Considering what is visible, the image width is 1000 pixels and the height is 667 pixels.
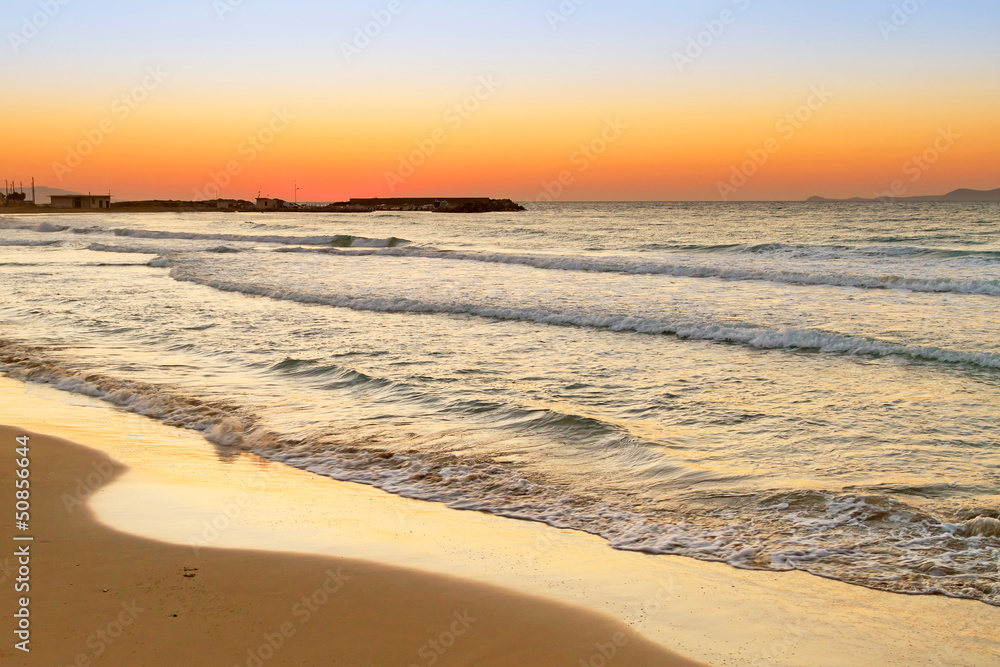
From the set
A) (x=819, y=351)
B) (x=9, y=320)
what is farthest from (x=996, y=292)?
(x=9, y=320)

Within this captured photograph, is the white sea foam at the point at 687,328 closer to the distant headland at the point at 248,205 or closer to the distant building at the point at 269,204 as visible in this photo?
the distant headland at the point at 248,205

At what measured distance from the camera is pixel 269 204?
162000 millimetres

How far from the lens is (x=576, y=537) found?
578 centimetres

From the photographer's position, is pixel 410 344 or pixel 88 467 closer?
pixel 88 467

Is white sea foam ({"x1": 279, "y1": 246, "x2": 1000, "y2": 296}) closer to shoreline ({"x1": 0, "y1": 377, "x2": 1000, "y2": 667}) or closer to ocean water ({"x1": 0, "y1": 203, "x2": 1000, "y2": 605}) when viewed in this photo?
ocean water ({"x1": 0, "y1": 203, "x2": 1000, "y2": 605})

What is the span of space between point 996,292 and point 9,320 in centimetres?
2386

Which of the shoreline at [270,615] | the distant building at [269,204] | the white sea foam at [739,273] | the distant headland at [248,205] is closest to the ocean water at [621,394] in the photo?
the white sea foam at [739,273]

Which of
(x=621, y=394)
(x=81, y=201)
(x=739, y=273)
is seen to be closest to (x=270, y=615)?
(x=621, y=394)

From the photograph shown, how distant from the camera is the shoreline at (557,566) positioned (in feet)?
13.8

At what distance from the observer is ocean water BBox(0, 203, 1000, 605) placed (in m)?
6.04

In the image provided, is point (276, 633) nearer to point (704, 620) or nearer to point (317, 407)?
point (704, 620)

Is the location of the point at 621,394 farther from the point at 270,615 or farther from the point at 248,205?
the point at 248,205

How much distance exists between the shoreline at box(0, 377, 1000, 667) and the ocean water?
27cm

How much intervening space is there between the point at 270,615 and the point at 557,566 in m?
1.87
